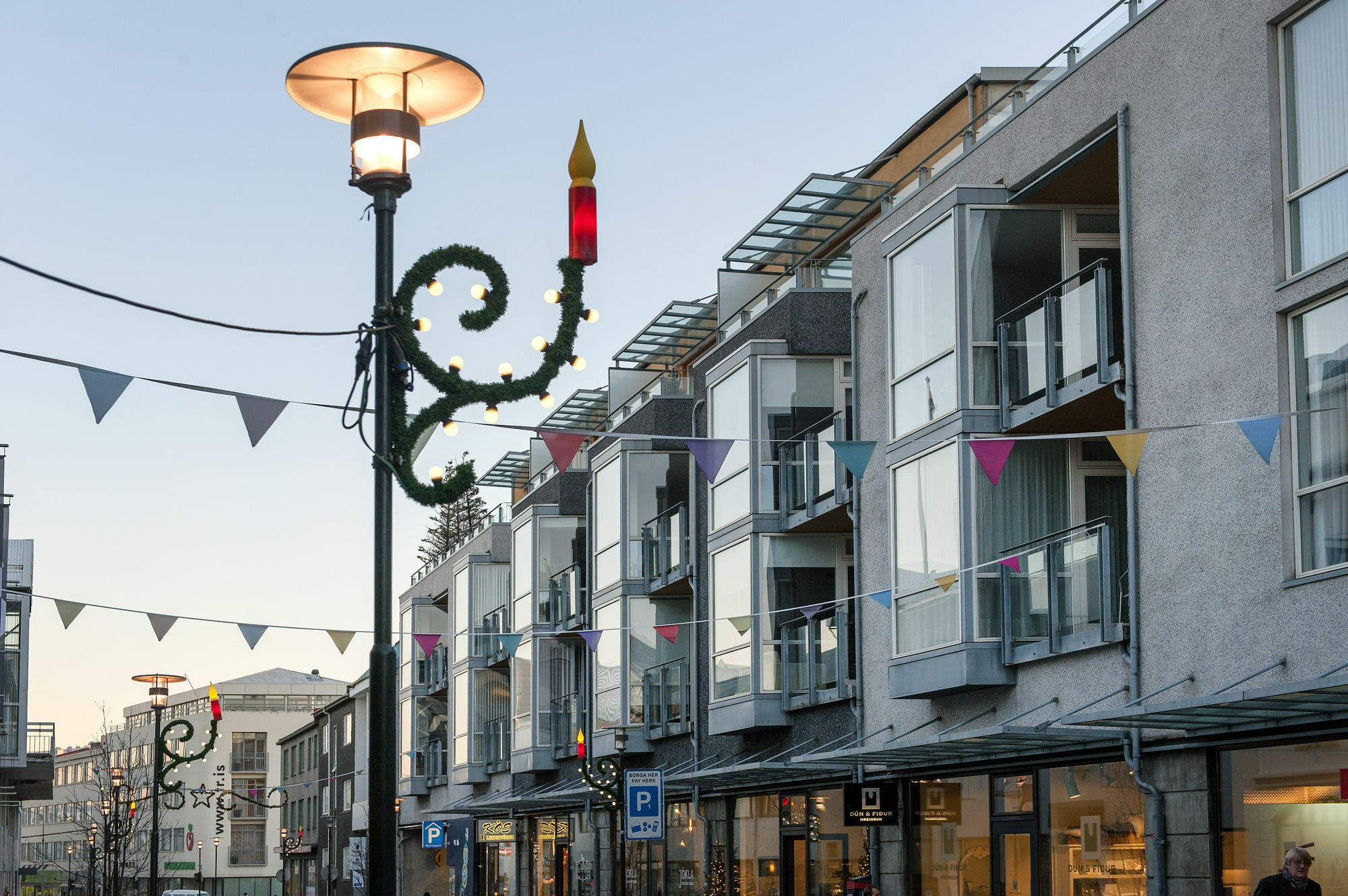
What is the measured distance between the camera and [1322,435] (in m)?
12.6

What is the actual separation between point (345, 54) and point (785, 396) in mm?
16461

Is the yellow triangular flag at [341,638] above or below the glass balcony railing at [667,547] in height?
below

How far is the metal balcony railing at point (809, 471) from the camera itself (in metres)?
22.0

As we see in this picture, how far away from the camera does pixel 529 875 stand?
37906 mm

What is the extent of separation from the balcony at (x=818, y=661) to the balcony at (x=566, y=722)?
1035 centimetres

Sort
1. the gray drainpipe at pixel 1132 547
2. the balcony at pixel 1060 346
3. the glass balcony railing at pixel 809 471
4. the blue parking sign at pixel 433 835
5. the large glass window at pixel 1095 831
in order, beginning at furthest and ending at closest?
the blue parking sign at pixel 433 835 → the glass balcony railing at pixel 809 471 → the balcony at pixel 1060 346 → the large glass window at pixel 1095 831 → the gray drainpipe at pixel 1132 547

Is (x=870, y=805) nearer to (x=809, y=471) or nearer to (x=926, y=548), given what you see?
(x=926, y=548)

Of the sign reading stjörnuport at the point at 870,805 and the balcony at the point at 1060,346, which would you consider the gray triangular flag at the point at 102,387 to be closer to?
the balcony at the point at 1060,346

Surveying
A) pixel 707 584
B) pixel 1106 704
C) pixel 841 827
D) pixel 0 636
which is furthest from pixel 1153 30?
pixel 0 636

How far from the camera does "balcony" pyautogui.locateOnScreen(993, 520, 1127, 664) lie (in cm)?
1541

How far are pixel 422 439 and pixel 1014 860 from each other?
1147 centimetres

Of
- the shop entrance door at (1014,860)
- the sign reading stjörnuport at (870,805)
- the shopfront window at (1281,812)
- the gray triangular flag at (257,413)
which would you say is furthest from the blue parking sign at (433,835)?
the gray triangular flag at (257,413)

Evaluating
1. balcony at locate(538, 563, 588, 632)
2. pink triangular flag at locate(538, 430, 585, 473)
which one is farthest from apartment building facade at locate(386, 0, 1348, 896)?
balcony at locate(538, 563, 588, 632)

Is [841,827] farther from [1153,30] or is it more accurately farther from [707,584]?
[1153,30]
